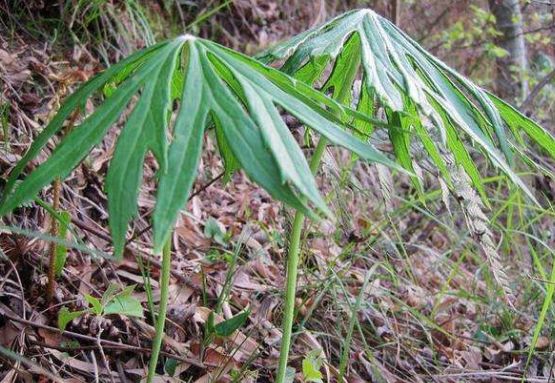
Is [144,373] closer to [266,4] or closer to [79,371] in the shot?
[79,371]

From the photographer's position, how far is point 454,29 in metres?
3.13

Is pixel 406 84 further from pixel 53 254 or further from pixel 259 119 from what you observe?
pixel 53 254

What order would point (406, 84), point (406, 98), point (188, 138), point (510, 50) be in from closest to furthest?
point (188, 138), point (406, 84), point (406, 98), point (510, 50)

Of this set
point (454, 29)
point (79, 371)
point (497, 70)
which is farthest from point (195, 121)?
point (497, 70)

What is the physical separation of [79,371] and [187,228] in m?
0.62

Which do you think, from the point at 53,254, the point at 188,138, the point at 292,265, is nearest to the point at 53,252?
the point at 53,254

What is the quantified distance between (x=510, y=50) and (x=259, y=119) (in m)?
2.92

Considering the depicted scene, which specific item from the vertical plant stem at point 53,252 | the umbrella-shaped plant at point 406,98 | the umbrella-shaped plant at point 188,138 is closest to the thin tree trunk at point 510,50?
A: the umbrella-shaped plant at point 406,98

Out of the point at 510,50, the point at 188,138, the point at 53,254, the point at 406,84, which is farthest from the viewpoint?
the point at 510,50

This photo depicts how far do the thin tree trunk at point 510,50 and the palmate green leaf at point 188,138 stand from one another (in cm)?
261

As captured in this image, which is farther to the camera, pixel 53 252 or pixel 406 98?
pixel 53 252

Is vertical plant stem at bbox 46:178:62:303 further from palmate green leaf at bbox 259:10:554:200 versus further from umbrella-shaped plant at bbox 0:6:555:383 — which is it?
palmate green leaf at bbox 259:10:554:200

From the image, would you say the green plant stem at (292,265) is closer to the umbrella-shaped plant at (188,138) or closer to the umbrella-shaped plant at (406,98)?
the umbrella-shaped plant at (406,98)

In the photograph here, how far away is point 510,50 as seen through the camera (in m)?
3.18
